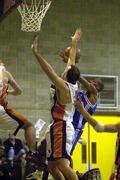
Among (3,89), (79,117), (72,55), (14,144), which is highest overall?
(72,55)

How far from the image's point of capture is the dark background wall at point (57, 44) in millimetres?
13312

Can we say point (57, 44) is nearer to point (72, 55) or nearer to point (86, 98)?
point (86, 98)

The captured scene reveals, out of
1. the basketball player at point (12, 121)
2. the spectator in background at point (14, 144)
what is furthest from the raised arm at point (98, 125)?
the spectator in background at point (14, 144)

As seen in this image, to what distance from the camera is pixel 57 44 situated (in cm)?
1373

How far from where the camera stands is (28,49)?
13430 mm

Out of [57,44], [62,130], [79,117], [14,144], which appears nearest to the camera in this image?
[62,130]

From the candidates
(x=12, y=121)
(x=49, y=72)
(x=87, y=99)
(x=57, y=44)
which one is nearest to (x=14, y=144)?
(x=57, y=44)

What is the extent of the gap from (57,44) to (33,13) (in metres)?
2.65

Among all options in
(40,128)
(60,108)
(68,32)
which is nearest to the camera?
(60,108)

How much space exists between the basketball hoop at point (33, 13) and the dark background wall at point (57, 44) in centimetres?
150

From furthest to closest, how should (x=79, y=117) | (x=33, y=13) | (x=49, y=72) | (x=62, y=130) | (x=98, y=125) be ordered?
(x=33, y=13) < (x=79, y=117) < (x=62, y=130) < (x=49, y=72) < (x=98, y=125)

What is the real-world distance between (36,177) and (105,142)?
23.5 feet

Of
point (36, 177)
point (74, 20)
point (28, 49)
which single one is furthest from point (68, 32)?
point (36, 177)

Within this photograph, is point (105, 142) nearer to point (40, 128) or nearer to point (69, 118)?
point (40, 128)
